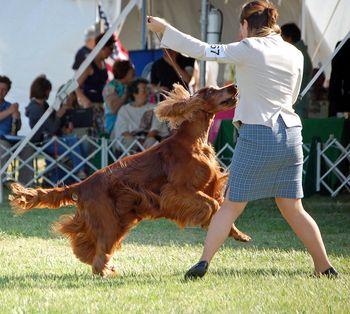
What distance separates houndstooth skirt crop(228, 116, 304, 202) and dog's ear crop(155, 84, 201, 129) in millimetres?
607

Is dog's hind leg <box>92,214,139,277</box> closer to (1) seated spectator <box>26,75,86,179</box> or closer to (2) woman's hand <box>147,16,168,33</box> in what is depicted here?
(2) woman's hand <box>147,16,168,33</box>

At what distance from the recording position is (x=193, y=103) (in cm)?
585

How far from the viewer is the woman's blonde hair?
528cm

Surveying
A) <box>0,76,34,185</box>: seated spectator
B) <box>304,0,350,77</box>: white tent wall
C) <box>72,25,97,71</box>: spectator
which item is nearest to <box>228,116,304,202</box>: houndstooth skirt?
<box>0,76,34,185</box>: seated spectator

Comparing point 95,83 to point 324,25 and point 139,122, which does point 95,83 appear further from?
point 324,25

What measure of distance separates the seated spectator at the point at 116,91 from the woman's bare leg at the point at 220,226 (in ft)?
22.3

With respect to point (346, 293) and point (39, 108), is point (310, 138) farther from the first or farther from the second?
point (346, 293)

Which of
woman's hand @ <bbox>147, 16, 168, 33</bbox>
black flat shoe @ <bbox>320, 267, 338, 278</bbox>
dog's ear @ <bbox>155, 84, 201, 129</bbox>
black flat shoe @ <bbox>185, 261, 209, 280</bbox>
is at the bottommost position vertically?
black flat shoe @ <bbox>320, 267, 338, 278</bbox>

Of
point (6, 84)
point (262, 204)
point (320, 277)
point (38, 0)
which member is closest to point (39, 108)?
point (6, 84)

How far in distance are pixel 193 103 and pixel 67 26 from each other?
27.5 feet

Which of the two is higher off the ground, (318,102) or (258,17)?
(258,17)

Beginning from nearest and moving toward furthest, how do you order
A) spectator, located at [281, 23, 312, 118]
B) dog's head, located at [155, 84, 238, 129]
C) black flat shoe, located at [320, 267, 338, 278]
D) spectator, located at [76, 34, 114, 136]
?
black flat shoe, located at [320, 267, 338, 278], dog's head, located at [155, 84, 238, 129], spectator, located at [281, 23, 312, 118], spectator, located at [76, 34, 114, 136]

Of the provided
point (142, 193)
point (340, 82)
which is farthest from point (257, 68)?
point (340, 82)

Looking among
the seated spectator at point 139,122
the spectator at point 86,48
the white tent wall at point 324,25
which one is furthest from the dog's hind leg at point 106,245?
the spectator at point 86,48
